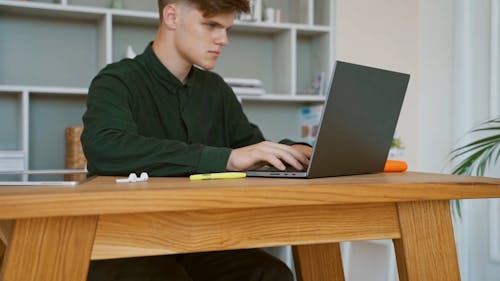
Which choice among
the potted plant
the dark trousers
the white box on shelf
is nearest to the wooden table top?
the dark trousers

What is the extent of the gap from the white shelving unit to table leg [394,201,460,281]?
2108 millimetres

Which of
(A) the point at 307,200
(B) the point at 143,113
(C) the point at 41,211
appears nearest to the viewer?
(C) the point at 41,211

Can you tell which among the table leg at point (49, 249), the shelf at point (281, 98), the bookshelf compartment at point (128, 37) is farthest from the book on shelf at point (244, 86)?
the table leg at point (49, 249)

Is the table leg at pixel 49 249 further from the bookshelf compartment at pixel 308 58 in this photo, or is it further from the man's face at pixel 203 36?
the bookshelf compartment at pixel 308 58

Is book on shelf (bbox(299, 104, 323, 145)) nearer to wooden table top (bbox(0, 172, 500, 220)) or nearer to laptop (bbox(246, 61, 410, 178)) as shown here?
laptop (bbox(246, 61, 410, 178))

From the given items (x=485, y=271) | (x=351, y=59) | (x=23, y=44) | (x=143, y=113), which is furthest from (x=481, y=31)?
(x=23, y=44)

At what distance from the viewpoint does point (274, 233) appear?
3.01ft

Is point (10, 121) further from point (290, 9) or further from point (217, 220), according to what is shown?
point (217, 220)

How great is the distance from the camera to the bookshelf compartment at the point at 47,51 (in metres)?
2.98

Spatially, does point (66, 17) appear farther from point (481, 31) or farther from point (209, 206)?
point (209, 206)

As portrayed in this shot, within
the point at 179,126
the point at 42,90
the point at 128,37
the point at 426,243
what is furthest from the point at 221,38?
the point at 128,37

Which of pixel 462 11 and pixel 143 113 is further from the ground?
pixel 462 11

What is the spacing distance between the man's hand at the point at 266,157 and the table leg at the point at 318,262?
0.36 metres

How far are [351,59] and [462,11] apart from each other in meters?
0.61
